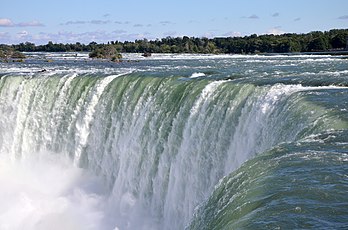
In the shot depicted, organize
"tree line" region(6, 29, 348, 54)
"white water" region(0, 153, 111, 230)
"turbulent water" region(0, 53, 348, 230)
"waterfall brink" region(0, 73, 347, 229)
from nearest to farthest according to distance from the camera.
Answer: "turbulent water" region(0, 53, 348, 230)
"waterfall brink" region(0, 73, 347, 229)
"white water" region(0, 153, 111, 230)
"tree line" region(6, 29, 348, 54)

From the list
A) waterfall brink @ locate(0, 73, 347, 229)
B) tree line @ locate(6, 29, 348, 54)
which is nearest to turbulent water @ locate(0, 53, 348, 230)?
waterfall brink @ locate(0, 73, 347, 229)

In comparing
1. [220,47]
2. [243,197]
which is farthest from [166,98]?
[220,47]

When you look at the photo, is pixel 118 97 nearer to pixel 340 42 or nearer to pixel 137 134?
pixel 137 134

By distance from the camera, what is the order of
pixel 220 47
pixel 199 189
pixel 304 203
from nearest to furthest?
pixel 304 203, pixel 199 189, pixel 220 47

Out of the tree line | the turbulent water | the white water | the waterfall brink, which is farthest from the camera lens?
the tree line

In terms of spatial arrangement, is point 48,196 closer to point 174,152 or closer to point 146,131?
point 146,131

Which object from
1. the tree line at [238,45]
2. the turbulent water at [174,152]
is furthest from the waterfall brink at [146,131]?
the tree line at [238,45]

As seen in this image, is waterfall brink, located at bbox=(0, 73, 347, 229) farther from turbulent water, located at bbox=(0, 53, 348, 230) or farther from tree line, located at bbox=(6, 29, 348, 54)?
tree line, located at bbox=(6, 29, 348, 54)

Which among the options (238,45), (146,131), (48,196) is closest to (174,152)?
(146,131)
